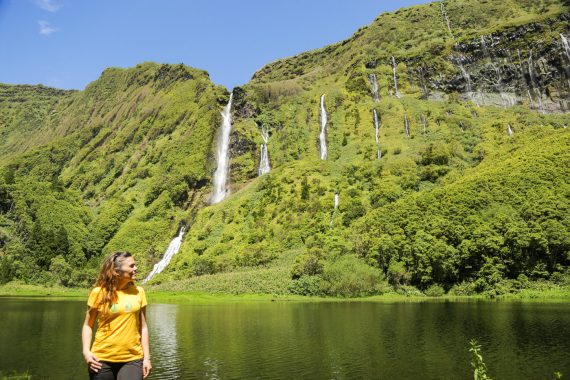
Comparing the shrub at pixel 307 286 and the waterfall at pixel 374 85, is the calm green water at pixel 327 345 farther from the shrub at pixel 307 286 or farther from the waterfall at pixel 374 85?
the waterfall at pixel 374 85

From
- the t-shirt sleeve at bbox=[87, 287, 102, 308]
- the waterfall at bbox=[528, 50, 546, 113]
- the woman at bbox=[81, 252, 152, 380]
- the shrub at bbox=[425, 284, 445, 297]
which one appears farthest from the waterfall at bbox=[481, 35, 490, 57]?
the t-shirt sleeve at bbox=[87, 287, 102, 308]

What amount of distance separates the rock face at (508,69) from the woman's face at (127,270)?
182 m

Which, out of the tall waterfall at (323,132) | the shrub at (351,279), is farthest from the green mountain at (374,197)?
the tall waterfall at (323,132)

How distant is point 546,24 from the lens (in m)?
174

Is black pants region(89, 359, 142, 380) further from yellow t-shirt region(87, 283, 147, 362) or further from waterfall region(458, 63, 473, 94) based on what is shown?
waterfall region(458, 63, 473, 94)

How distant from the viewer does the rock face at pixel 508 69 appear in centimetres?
16688

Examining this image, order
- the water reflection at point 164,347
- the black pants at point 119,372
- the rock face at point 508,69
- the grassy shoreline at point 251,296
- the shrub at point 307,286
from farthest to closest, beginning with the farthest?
the rock face at point 508,69 → the shrub at point 307,286 → the grassy shoreline at point 251,296 → the water reflection at point 164,347 → the black pants at point 119,372

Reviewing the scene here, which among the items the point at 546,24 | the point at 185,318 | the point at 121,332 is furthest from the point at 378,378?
the point at 546,24

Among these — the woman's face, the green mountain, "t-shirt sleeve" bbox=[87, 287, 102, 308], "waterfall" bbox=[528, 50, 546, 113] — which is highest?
"waterfall" bbox=[528, 50, 546, 113]

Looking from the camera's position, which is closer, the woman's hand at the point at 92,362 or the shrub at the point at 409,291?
the woman's hand at the point at 92,362

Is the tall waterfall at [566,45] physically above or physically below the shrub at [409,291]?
above

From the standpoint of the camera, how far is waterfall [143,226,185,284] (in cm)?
14475

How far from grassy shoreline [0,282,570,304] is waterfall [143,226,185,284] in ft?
59.5

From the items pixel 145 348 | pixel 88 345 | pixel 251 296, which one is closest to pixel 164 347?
pixel 145 348
